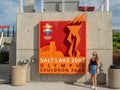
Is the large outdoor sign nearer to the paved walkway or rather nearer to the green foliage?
the paved walkway

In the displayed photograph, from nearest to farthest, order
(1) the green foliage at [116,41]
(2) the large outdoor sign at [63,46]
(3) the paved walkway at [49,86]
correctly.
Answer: (3) the paved walkway at [49,86]
(2) the large outdoor sign at [63,46]
(1) the green foliage at [116,41]

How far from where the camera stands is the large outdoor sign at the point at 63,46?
48.3 ft

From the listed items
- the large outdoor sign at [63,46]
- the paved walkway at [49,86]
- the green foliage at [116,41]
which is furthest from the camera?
the green foliage at [116,41]

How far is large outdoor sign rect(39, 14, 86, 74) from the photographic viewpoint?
14734mm

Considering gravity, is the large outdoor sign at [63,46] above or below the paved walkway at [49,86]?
above

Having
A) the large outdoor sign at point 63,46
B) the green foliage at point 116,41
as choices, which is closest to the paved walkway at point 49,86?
the large outdoor sign at point 63,46

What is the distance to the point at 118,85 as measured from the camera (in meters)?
13.3

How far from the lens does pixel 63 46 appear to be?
14859 mm

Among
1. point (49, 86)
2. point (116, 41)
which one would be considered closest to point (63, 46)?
point (49, 86)

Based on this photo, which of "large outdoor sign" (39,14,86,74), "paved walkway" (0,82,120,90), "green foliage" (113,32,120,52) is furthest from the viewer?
"green foliage" (113,32,120,52)

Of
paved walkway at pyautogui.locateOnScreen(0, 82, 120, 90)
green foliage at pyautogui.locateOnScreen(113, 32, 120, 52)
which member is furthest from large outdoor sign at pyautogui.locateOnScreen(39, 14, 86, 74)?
green foliage at pyautogui.locateOnScreen(113, 32, 120, 52)

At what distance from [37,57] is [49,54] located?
0.70 metres

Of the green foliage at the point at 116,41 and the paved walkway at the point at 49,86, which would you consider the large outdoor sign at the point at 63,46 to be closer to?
the paved walkway at the point at 49,86

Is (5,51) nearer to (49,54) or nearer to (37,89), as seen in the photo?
(49,54)
